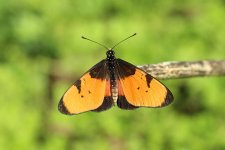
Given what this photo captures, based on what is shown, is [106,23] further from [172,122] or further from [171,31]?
[172,122]

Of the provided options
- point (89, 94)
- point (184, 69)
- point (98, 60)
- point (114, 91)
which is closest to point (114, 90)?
point (114, 91)

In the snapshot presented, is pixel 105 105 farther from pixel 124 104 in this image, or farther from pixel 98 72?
pixel 98 72

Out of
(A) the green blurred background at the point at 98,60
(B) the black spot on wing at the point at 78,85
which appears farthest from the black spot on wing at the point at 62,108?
(A) the green blurred background at the point at 98,60

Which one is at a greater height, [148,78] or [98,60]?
[98,60]

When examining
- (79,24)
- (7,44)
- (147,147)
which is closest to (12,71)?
(7,44)

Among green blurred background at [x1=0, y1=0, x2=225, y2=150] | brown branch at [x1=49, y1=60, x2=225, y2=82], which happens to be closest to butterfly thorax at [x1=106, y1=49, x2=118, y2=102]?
brown branch at [x1=49, y1=60, x2=225, y2=82]

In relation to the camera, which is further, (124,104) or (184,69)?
(184,69)

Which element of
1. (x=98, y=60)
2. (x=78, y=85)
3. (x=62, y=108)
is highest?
(x=98, y=60)

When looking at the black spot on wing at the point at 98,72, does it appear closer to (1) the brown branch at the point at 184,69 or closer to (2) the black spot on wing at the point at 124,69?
(2) the black spot on wing at the point at 124,69
